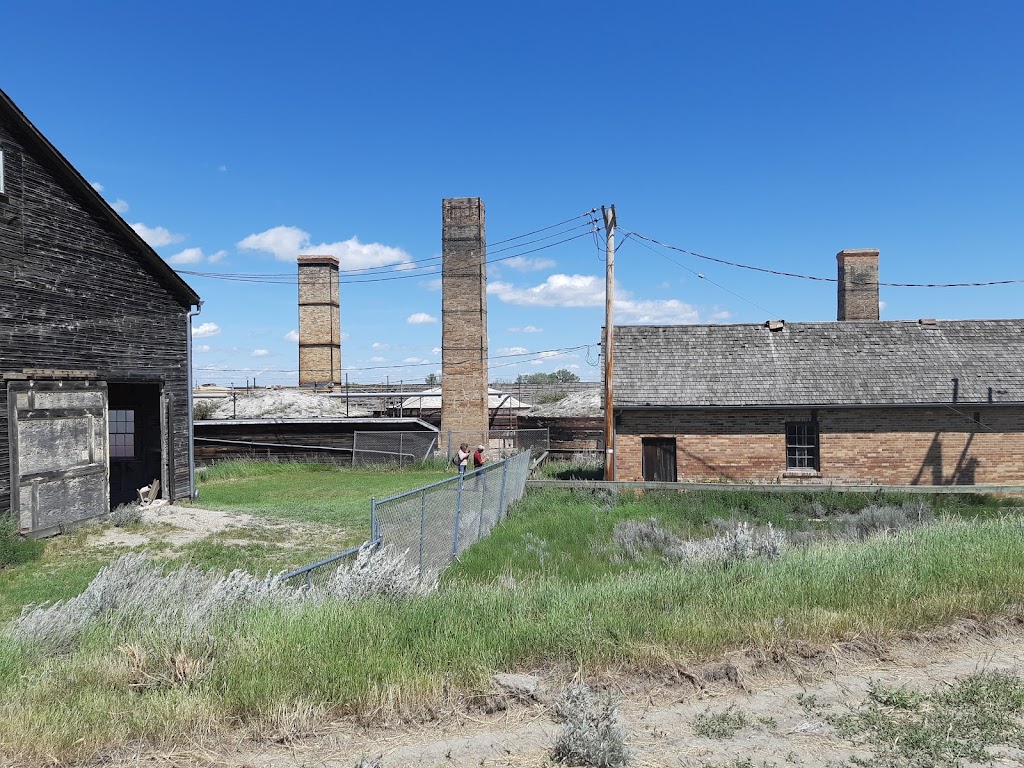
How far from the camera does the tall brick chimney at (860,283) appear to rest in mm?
28203

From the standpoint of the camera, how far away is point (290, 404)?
30547 millimetres

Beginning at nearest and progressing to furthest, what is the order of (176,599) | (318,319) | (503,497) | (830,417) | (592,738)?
(592,738) → (176,599) → (503,497) → (830,417) → (318,319)

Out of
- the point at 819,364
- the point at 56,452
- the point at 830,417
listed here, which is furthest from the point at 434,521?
the point at 819,364

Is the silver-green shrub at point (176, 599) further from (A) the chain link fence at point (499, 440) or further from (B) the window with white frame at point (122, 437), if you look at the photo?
(A) the chain link fence at point (499, 440)

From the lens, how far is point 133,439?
721 inches

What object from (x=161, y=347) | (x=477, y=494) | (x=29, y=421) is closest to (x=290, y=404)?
(x=161, y=347)

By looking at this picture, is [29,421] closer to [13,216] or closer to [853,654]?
[13,216]

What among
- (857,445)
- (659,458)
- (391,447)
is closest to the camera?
(857,445)

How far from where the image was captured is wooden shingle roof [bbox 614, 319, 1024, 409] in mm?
20266

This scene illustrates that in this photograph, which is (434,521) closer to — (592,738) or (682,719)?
(682,719)

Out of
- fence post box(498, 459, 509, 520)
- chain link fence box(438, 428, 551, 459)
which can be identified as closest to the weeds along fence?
fence post box(498, 459, 509, 520)

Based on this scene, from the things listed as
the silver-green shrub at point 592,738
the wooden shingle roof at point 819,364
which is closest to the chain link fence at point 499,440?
the wooden shingle roof at point 819,364

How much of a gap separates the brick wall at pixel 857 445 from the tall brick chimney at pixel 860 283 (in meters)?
9.21

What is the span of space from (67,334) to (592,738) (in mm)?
13266
